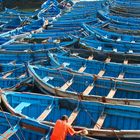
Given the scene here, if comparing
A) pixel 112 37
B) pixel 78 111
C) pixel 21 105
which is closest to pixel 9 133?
pixel 21 105

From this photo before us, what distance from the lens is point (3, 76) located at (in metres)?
16.8

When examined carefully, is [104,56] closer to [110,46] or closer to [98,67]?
[98,67]

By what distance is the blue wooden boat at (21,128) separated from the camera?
35.0 feet

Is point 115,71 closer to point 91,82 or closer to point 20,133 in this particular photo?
point 91,82

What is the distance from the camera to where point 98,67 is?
16469mm

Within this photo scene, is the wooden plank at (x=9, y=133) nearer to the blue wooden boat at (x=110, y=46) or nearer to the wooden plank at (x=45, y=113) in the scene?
the wooden plank at (x=45, y=113)

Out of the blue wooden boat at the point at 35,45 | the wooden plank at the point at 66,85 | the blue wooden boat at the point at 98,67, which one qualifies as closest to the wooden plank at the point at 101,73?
the blue wooden boat at the point at 98,67

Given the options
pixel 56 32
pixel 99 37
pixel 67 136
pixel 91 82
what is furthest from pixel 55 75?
pixel 56 32

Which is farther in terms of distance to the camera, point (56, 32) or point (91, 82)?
point (56, 32)

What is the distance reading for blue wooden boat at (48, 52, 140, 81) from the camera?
52.0ft

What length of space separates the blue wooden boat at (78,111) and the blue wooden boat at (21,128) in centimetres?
40

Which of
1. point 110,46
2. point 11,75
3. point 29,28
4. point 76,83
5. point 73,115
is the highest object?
point 73,115

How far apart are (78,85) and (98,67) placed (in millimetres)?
1883

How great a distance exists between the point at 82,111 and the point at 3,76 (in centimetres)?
572
